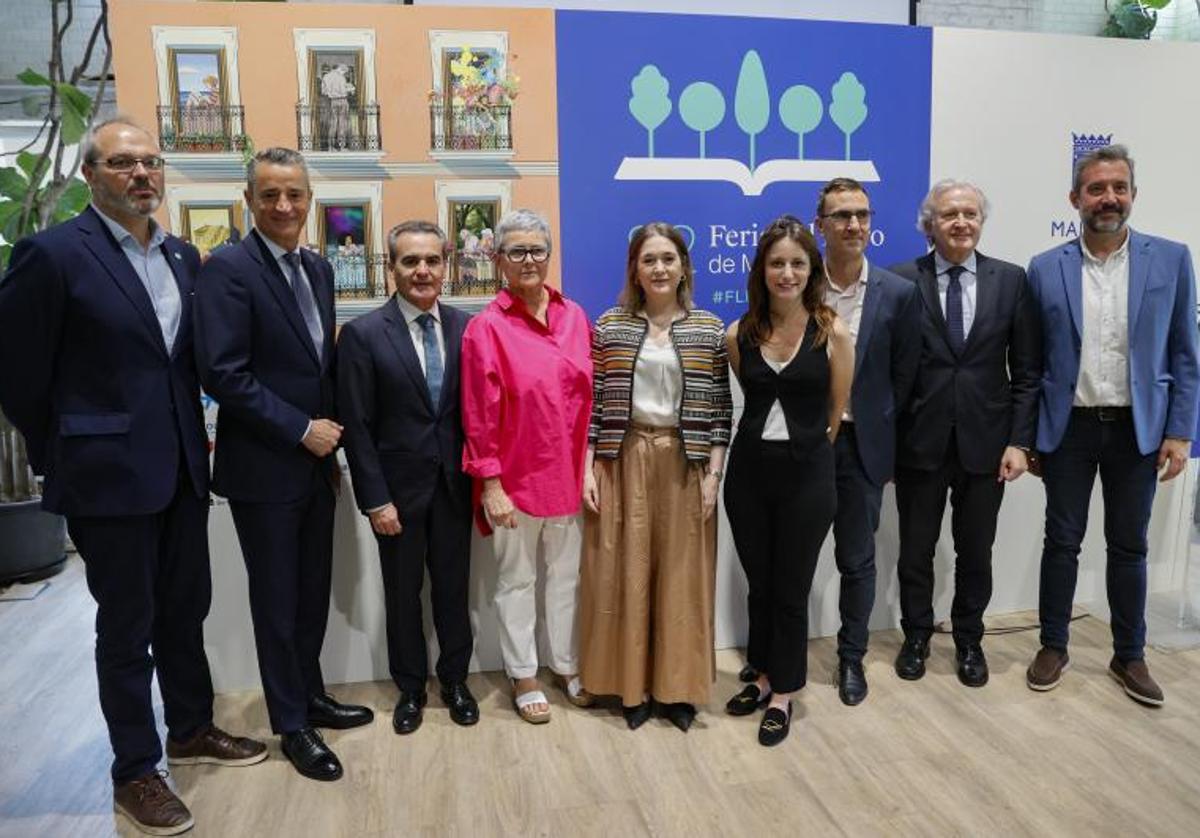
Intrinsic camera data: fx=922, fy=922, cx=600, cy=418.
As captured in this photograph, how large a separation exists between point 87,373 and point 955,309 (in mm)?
2592

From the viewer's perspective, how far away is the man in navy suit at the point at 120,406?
2.28 meters

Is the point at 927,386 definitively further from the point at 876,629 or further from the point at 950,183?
the point at 876,629

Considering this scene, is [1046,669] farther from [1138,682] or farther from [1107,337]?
[1107,337]

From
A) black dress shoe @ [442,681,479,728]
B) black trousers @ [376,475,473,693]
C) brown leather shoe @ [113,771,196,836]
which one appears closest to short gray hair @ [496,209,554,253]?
black trousers @ [376,475,473,693]

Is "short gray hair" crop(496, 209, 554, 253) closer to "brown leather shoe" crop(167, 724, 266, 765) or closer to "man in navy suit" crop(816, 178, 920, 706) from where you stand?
"man in navy suit" crop(816, 178, 920, 706)

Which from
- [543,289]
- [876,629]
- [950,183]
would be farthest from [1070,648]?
[543,289]

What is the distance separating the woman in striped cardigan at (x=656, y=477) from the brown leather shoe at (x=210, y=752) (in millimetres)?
1107

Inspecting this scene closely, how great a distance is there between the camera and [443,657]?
3068 mm

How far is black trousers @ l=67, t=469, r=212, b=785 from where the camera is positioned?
7.86ft

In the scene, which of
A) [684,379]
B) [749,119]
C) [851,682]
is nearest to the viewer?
[684,379]

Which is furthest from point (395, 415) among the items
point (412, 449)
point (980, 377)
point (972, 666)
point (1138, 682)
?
point (1138, 682)

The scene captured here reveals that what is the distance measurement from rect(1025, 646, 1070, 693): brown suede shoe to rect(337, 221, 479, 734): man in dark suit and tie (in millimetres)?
1944

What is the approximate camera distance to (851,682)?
10.4ft

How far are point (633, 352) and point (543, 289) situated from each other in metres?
0.37
